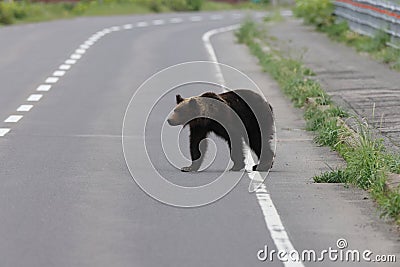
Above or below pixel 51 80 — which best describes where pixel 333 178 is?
above

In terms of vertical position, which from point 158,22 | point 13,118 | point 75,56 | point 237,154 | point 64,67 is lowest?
point 158,22


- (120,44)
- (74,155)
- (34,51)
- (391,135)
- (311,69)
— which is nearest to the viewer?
(74,155)

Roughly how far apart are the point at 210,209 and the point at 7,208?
172 centimetres

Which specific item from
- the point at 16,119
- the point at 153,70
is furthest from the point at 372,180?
the point at 153,70

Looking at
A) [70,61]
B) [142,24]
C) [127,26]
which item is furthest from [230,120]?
[142,24]

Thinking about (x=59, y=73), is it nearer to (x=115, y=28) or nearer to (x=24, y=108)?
(x=24, y=108)

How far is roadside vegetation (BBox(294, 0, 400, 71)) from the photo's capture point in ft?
77.3

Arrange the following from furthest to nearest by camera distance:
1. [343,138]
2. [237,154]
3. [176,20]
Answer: [176,20] < [343,138] < [237,154]

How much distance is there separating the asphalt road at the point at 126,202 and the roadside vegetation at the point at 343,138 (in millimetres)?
166

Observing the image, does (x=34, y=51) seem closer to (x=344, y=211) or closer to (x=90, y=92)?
(x=90, y=92)

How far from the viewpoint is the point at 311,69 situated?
22219mm

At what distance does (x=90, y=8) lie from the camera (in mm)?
55719

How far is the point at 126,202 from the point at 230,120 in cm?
154

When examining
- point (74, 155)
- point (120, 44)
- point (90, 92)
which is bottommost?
point (120, 44)
